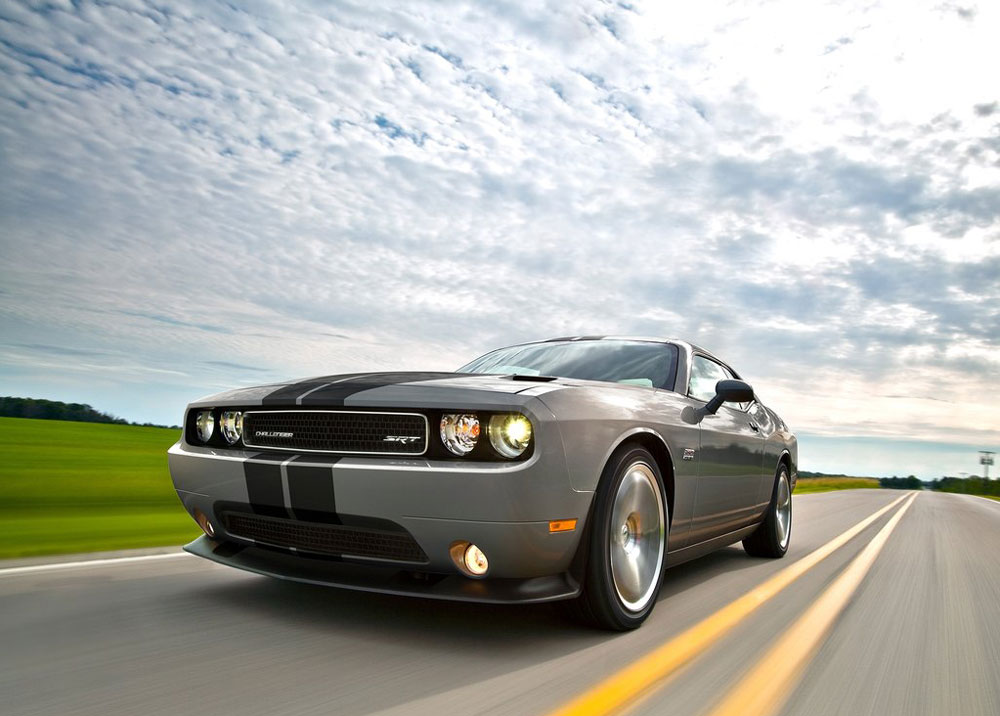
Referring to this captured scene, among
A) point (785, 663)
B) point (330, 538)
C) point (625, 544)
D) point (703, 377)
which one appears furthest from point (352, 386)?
point (703, 377)

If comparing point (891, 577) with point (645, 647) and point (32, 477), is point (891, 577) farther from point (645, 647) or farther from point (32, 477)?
point (32, 477)

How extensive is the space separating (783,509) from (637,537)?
3257 millimetres

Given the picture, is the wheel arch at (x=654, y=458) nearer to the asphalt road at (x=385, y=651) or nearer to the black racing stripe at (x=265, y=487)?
the asphalt road at (x=385, y=651)

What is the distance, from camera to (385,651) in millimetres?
2666

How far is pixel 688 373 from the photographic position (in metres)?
4.38

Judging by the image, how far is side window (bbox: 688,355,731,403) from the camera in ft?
14.6

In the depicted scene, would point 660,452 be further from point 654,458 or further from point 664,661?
point 664,661

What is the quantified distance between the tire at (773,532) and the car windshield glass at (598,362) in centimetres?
191

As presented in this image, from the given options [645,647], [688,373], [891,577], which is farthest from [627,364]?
[891,577]

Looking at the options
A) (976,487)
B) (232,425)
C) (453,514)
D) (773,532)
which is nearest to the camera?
(453,514)

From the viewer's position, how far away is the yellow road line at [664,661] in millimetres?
2242

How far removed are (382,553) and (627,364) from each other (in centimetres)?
192

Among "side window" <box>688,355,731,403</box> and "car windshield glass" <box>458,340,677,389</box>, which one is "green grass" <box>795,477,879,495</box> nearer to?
"side window" <box>688,355,731,403</box>

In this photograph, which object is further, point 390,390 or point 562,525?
point 390,390
